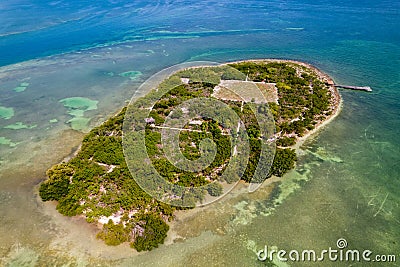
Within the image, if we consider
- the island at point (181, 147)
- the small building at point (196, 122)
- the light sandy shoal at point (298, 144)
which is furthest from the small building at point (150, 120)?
the light sandy shoal at point (298, 144)

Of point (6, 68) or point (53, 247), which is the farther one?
point (6, 68)

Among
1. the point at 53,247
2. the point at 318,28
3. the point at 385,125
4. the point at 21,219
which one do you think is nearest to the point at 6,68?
the point at 21,219

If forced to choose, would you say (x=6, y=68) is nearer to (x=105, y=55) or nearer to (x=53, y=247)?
(x=105, y=55)

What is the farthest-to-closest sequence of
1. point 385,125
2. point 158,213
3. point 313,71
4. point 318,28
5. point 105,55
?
point 318,28 < point 105,55 < point 313,71 < point 385,125 < point 158,213
